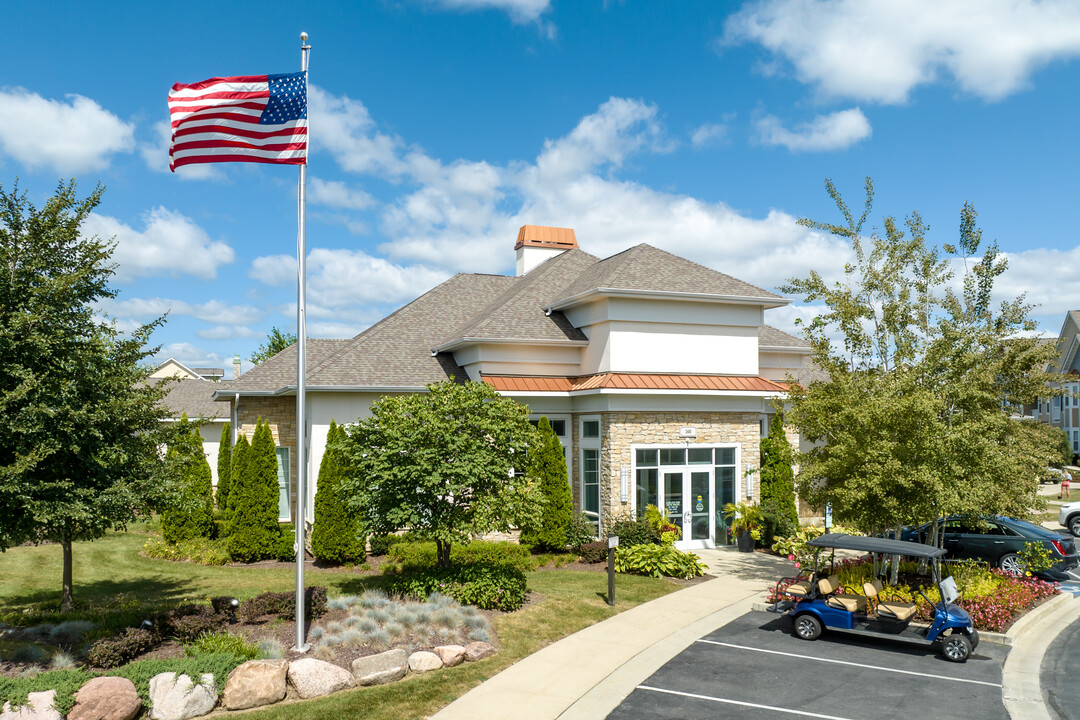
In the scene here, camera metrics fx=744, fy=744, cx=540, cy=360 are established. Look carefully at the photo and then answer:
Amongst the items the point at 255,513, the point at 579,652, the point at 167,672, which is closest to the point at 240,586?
the point at 255,513

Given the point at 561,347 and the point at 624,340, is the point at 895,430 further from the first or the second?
the point at 561,347

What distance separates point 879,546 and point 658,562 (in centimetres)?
650

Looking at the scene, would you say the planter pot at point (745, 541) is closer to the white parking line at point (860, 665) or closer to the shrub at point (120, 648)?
the white parking line at point (860, 665)

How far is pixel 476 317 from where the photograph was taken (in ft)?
90.3

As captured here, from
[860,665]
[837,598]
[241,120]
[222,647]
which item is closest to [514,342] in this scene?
[837,598]

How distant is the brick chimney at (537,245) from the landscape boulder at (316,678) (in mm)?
22727

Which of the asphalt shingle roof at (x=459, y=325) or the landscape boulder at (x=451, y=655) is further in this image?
the asphalt shingle roof at (x=459, y=325)

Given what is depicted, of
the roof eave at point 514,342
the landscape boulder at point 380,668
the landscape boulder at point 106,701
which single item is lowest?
the landscape boulder at point 380,668

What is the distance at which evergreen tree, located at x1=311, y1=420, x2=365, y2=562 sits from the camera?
777 inches

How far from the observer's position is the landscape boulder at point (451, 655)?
11570mm

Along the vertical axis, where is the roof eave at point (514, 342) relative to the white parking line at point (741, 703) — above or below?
above

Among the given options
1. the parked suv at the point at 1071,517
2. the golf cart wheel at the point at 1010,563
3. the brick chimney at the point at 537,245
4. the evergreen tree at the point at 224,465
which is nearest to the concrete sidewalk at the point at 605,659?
the golf cart wheel at the point at 1010,563

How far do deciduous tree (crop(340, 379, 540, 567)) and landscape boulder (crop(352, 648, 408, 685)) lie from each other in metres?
3.81

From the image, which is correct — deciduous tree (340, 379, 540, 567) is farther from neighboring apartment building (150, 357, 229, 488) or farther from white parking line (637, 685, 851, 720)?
neighboring apartment building (150, 357, 229, 488)
